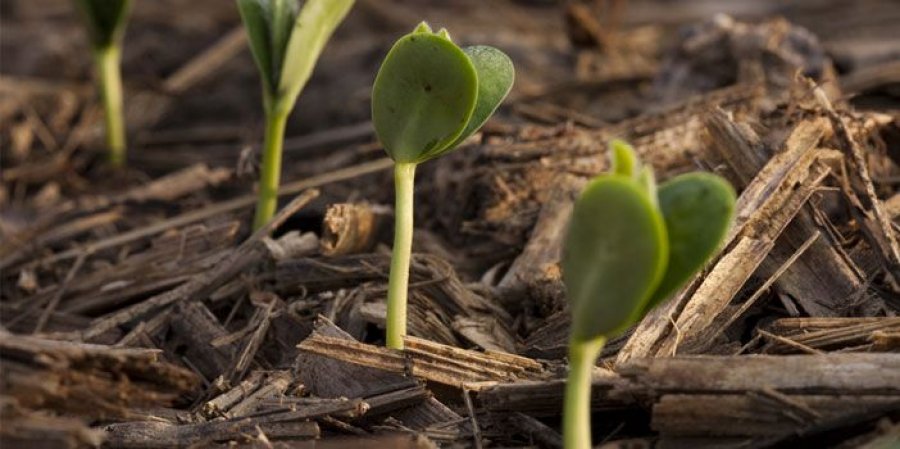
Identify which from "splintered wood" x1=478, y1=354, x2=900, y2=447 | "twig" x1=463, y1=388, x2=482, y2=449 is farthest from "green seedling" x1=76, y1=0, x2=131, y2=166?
"splintered wood" x1=478, y1=354, x2=900, y2=447

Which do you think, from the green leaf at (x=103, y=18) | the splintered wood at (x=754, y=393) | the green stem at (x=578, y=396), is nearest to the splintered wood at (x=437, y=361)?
the splintered wood at (x=754, y=393)

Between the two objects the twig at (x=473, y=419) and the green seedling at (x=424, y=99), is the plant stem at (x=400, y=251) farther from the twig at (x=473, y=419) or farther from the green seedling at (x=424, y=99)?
the twig at (x=473, y=419)

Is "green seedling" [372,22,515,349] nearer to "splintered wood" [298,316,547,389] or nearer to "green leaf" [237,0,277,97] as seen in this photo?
"splintered wood" [298,316,547,389]

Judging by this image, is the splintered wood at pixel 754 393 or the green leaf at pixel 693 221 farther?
the splintered wood at pixel 754 393

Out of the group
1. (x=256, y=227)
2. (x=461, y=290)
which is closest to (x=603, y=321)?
(x=461, y=290)

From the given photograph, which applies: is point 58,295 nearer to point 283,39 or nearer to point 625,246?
point 283,39

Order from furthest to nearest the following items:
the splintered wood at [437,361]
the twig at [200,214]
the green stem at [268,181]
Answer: the twig at [200,214], the green stem at [268,181], the splintered wood at [437,361]

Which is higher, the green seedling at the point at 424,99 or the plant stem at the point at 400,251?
the green seedling at the point at 424,99
